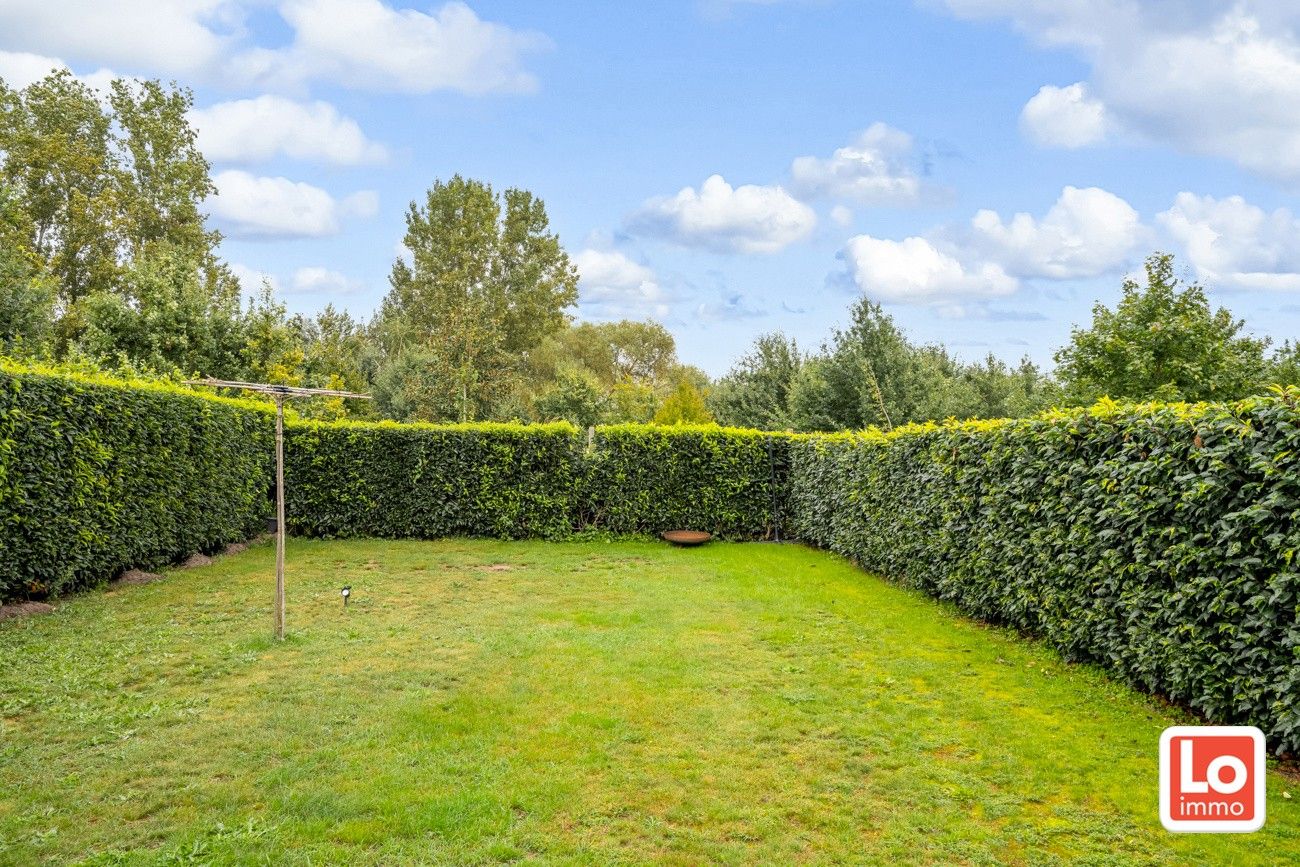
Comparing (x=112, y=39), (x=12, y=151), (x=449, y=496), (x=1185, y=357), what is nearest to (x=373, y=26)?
(x=112, y=39)

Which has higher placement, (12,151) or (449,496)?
(12,151)

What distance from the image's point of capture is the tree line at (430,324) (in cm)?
1738

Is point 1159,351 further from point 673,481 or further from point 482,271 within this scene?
point 482,271

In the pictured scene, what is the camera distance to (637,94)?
45.0 feet

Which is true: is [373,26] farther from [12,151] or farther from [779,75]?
[12,151]

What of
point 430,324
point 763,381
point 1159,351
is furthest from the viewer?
point 430,324

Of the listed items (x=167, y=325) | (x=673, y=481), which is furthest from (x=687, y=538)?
(x=167, y=325)

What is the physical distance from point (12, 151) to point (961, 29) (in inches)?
1203

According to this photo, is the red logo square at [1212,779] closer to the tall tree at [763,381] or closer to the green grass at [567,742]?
the green grass at [567,742]

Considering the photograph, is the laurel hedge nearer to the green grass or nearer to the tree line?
the green grass

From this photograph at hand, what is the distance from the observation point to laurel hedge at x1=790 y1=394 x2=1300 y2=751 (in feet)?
13.2

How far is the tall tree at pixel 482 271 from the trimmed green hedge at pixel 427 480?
19689 millimetres

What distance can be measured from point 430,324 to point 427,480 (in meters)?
24.7

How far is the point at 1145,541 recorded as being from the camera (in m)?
5.01
